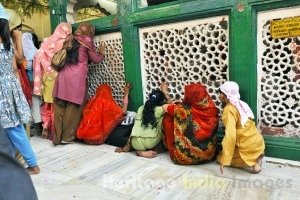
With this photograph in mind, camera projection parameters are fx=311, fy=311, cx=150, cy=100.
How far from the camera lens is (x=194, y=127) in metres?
2.97

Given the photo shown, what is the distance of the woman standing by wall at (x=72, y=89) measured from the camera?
3928 millimetres

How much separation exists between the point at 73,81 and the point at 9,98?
4.09ft

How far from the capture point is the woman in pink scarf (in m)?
4.14

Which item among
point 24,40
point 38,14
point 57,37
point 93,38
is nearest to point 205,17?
point 93,38

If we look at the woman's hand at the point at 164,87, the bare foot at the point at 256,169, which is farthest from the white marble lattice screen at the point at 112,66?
the bare foot at the point at 256,169

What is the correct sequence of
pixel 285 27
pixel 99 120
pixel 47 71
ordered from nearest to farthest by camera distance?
pixel 285 27 → pixel 99 120 → pixel 47 71

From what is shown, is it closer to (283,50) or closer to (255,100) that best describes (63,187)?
(255,100)

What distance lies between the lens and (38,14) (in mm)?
6832

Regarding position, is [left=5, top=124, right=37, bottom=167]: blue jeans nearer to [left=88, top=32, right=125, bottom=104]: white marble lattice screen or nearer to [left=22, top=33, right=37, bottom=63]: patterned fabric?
[left=88, top=32, right=125, bottom=104]: white marble lattice screen

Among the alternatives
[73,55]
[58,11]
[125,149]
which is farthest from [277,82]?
[58,11]

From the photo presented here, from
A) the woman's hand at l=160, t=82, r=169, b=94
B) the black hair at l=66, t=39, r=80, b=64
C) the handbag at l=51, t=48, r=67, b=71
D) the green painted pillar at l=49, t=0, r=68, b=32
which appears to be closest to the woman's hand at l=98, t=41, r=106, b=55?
the black hair at l=66, t=39, r=80, b=64

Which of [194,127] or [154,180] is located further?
[194,127]

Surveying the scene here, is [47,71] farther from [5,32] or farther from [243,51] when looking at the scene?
[243,51]

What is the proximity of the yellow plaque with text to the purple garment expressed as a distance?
7.22 ft
